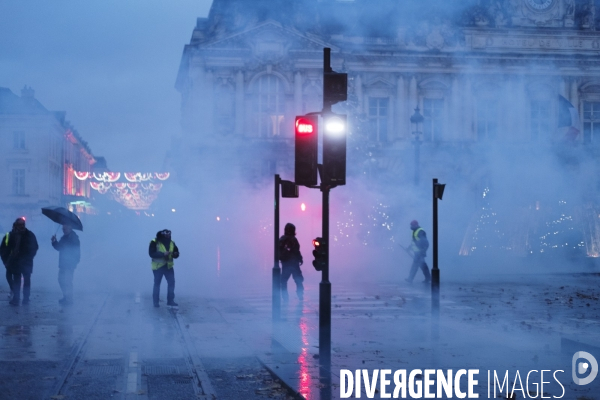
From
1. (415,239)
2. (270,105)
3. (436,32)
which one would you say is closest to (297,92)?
(270,105)

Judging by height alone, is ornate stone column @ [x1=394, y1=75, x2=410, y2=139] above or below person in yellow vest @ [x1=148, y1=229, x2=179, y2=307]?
above

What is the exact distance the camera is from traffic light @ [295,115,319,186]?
9531 millimetres

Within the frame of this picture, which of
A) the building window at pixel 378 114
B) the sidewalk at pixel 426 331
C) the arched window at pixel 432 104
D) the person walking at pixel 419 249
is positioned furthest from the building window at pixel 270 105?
the sidewalk at pixel 426 331

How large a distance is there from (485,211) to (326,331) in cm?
1971

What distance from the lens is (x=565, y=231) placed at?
28391 millimetres

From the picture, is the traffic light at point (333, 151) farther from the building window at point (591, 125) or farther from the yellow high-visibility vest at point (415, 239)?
the building window at point (591, 125)

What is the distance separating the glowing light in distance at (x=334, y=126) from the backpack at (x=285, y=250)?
7.36 meters

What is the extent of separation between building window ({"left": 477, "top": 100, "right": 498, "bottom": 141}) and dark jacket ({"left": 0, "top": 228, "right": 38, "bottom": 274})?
12.5 meters

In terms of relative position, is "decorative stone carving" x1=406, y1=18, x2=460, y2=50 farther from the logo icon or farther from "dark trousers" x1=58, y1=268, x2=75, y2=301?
the logo icon

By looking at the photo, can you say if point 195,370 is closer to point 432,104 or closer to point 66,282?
point 66,282

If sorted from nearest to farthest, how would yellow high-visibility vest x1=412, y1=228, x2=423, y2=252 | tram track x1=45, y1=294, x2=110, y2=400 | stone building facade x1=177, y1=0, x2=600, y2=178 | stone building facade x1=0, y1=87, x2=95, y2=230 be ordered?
tram track x1=45, y1=294, x2=110, y2=400
yellow high-visibility vest x1=412, y1=228, x2=423, y2=252
stone building facade x1=177, y1=0, x2=600, y2=178
stone building facade x1=0, y1=87, x2=95, y2=230

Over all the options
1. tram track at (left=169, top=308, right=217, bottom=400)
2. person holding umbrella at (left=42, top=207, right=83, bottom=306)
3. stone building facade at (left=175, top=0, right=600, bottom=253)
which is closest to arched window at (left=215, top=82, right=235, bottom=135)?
stone building facade at (left=175, top=0, right=600, bottom=253)

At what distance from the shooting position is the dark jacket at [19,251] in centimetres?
1661

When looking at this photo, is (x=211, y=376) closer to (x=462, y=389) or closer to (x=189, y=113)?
(x=462, y=389)
